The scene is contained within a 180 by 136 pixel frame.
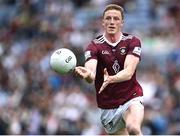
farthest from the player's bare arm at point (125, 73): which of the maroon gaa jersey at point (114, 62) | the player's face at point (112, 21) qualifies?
the player's face at point (112, 21)

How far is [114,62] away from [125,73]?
0.45 meters

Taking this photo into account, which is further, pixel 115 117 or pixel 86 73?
pixel 115 117

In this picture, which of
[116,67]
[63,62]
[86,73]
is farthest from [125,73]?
[63,62]

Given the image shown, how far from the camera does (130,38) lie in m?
11.1

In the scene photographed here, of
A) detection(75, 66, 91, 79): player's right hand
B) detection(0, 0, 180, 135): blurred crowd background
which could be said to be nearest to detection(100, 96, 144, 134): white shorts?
detection(75, 66, 91, 79): player's right hand

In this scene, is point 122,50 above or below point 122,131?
above

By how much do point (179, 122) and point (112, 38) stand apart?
636 centimetres

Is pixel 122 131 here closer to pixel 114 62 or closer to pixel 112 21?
pixel 114 62

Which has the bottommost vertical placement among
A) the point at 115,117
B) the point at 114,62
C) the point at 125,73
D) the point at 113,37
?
the point at 115,117

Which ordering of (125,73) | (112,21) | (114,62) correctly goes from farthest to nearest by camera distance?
(114,62)
(112,21)
(125,73)

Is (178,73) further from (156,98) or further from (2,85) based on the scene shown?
(2,85)

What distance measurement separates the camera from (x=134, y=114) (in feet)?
35.1

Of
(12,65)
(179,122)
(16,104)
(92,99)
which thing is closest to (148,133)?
(179,122)

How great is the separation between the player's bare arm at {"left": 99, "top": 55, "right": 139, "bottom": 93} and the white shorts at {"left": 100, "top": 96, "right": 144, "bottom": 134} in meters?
0.50
